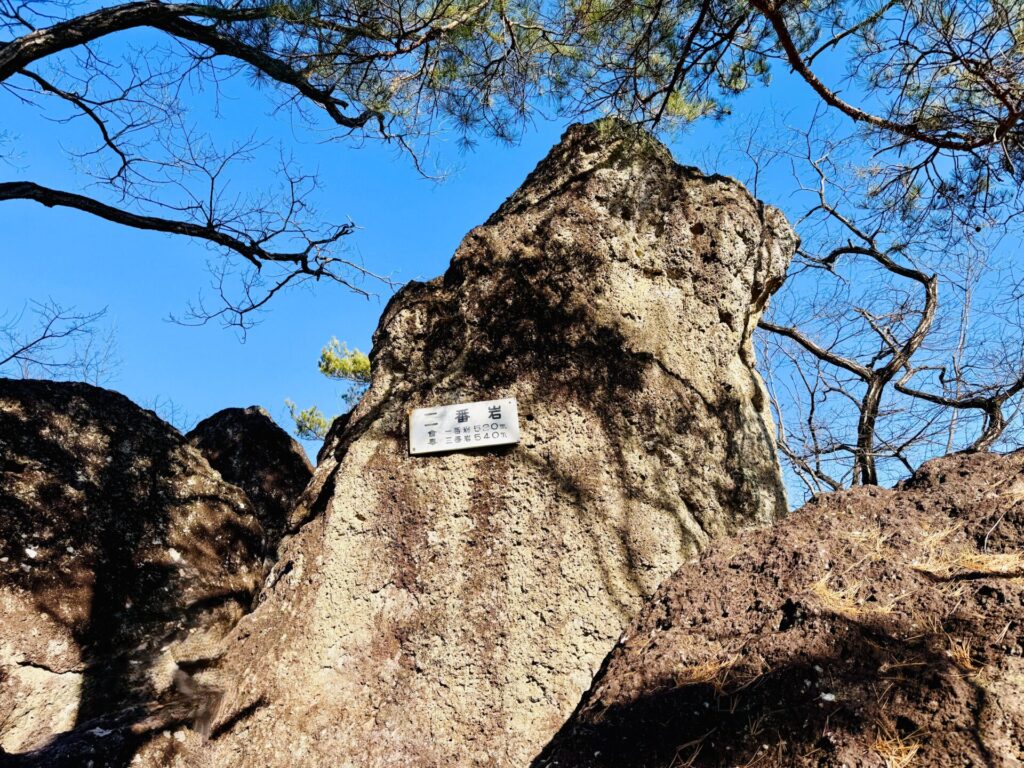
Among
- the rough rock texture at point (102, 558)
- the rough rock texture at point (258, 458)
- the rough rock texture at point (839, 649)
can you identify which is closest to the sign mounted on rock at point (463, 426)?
the rough rock texture at point (102, 558)

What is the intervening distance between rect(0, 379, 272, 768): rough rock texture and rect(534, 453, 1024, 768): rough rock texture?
1.81 m

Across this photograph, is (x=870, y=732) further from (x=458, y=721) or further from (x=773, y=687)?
(x=458, y=721)

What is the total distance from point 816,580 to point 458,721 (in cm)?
127

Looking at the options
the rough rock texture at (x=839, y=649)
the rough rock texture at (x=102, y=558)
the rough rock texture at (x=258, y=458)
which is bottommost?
the rough rock texture at (x=839, y=649)

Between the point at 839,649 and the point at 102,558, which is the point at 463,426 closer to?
the point at 839,649

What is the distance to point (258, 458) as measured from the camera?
4.71 meters

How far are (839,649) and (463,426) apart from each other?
5.40 ft

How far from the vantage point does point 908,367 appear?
6.54 metres

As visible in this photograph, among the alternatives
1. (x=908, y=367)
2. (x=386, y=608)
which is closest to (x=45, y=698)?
(x=386, y=608)

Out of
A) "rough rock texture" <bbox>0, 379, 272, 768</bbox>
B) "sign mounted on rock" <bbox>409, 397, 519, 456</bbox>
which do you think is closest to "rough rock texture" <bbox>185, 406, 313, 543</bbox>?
"rough rock texture" <bbox>0, 379, 272, 768</bbox>

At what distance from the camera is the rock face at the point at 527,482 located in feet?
8.13

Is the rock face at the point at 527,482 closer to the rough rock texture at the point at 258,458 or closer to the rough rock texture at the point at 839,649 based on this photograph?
the rough rock texture at the point at 839,649

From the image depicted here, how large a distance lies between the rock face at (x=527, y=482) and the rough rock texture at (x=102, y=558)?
56 centimetres

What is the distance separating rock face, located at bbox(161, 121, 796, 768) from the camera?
Answer: 248cm
